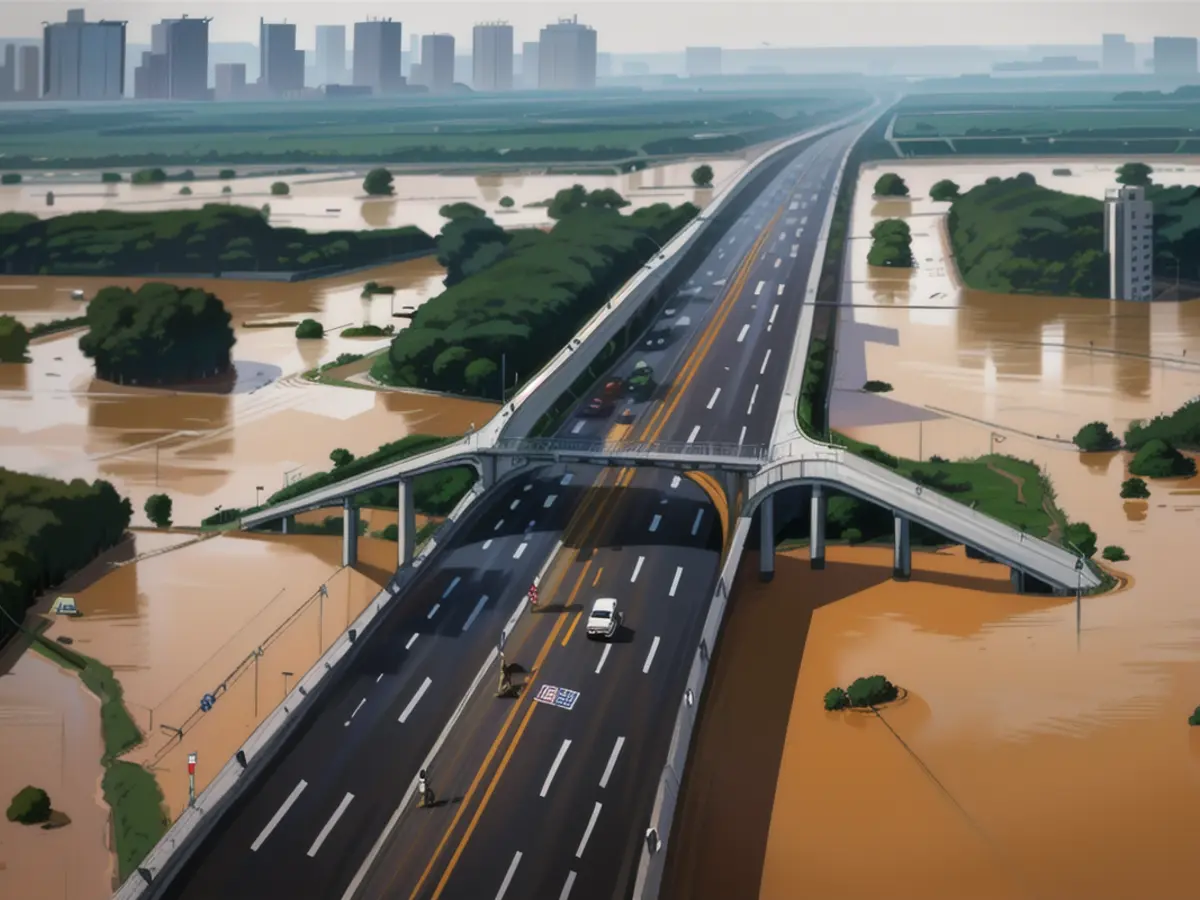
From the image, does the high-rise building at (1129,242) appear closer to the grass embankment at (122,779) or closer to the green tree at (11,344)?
the green tree at (11,344)

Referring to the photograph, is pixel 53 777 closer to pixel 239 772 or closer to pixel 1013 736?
pixel 239 772

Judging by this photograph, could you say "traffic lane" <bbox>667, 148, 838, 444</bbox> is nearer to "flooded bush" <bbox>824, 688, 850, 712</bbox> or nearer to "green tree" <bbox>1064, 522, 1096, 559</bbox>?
"green tree" <bbox>1064, 522, 1096, 559</bbox>

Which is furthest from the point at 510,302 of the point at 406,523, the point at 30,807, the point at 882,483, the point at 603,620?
the point at 30,807

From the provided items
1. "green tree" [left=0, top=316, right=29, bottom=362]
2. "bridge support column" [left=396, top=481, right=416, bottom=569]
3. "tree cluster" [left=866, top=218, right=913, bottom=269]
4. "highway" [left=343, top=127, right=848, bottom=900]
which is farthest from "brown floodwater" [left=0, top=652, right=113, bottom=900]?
"tree cluster" [left=866, top=218, right=913, bottom=269]

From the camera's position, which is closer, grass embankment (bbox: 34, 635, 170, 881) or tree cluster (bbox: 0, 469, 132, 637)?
grass embankment (bbox: 34, 635, 170, 881)

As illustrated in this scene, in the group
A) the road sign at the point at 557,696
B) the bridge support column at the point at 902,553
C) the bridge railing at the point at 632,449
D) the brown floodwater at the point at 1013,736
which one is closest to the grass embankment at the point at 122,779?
the road sign at the point at 557,696

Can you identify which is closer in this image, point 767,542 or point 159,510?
point 767,542
